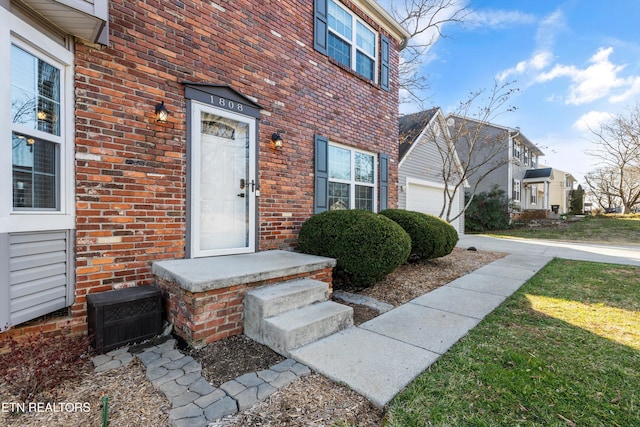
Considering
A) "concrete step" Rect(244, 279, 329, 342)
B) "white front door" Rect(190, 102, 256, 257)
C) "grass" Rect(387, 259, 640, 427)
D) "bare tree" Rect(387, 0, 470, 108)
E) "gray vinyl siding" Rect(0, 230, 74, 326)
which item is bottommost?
"grass" Rect(387, 259, 640, 427)

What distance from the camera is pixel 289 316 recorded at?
2.94 metres

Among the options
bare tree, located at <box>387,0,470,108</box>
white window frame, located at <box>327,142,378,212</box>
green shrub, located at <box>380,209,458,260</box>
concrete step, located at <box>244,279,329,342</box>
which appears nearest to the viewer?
concrete step, located at <box>244,279,329,342</box>

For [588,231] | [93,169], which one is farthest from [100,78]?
[588,231]

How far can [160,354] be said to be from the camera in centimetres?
268

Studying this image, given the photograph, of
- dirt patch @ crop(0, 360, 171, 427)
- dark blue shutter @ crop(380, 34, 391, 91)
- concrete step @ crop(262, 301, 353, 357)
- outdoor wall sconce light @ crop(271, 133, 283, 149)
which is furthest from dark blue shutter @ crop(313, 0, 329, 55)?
dirt patch @ crop(0, 360, 171, 427)

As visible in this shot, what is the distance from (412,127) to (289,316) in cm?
1048

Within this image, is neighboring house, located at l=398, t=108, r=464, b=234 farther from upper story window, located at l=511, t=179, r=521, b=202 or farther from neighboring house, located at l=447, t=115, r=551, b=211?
upper story window, located at l=511, t=179, r=521, b=202

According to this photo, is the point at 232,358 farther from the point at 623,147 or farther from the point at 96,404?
the point at 623,147

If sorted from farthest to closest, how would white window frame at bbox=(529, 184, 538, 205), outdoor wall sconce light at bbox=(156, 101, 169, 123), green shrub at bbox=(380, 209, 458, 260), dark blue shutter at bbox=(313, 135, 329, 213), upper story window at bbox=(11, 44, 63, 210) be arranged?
white window frame at bbox=(529, 184, 538, 205)
green shrub at bbox=(380, 209, 458, 260)
dark blue shutter at bbox=(313, 135, 329, 213)
outdoor wall sconce light at bbox=(156, 101, 169, 123)
upper story window at bbox=(11, 44, 63, 210)

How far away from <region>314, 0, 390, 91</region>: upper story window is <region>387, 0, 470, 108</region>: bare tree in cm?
569

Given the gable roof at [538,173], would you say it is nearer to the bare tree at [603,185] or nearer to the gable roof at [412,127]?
the bare tree at [603,185]

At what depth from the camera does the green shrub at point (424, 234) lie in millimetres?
5820

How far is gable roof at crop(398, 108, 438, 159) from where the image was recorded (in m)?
10.6

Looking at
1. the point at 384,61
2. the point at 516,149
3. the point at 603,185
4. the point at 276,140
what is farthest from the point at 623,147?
the point at 276,140
